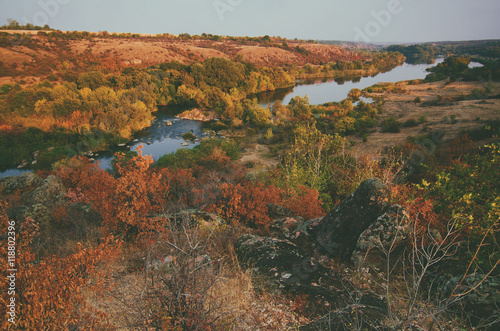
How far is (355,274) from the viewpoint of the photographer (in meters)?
6.44

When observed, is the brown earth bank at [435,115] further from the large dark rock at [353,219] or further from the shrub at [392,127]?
the large dark rock at [353,219]

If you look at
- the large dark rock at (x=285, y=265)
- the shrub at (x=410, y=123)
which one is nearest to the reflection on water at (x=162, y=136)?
the large dark rock at (x=285, y=265)

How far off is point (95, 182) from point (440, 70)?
103 m

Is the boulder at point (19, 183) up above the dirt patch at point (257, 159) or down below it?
above

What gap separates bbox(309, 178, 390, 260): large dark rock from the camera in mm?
7398

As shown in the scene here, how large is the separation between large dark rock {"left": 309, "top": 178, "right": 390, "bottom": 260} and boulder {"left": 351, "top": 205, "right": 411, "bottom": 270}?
301 millimetres

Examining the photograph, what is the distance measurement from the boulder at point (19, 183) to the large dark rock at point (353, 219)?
17.2 metres

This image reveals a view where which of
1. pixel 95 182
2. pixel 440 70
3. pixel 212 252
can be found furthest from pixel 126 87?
pixel 440 70

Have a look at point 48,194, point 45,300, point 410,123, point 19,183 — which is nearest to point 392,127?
point 410,123

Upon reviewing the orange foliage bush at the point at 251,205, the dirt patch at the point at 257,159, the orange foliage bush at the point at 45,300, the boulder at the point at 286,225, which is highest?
the orange foliage bush at the point at 45,300

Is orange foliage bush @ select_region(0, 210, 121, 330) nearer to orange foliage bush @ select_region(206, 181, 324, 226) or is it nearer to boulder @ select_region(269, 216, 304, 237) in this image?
orange foliage bush @ select_region(206, 181, 324, 226)

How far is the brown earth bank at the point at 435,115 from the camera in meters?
28.7

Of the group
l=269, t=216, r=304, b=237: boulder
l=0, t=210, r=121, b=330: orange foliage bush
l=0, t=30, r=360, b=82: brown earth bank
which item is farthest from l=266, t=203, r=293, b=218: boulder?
l=0, t=30, r=360, b=82: brown earth bank

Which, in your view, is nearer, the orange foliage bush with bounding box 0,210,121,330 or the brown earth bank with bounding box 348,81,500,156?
the orange foliage bush with bounding box 0,210,121,330
